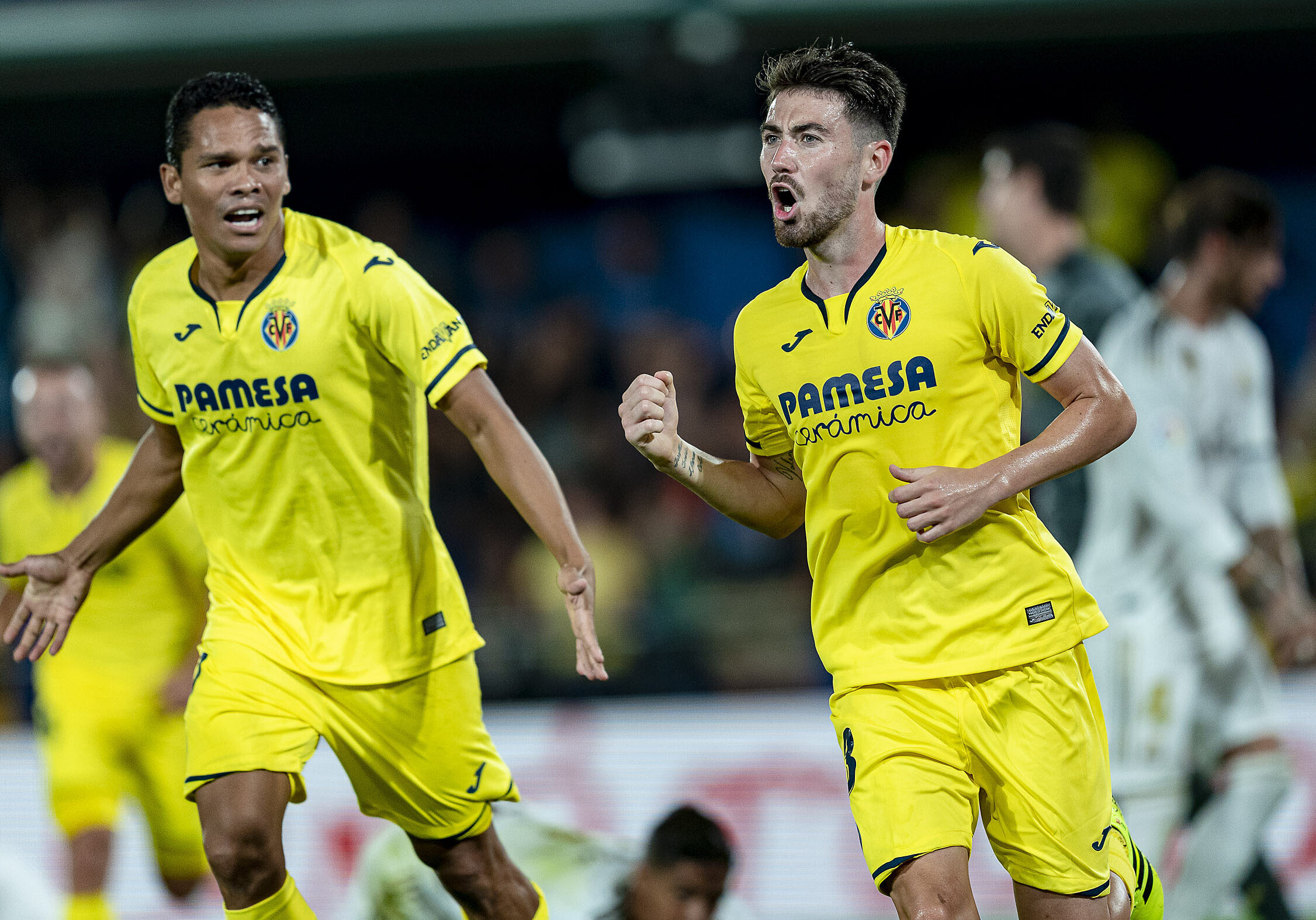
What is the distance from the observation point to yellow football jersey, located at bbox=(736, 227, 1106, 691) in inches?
142

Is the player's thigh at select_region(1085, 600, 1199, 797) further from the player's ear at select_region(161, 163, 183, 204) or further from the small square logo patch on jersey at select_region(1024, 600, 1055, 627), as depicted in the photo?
the player's ear at select_region(161, 163, 183, 204)

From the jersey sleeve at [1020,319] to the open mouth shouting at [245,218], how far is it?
181 centimetres

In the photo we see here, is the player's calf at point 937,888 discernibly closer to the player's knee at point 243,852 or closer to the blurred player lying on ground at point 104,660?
the player's knee at point 243,852

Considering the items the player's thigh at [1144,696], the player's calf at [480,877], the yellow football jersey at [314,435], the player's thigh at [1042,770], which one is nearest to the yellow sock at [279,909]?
the player's calf at [480,877]

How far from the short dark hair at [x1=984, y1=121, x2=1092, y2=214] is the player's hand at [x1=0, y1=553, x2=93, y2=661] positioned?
12.4 feet

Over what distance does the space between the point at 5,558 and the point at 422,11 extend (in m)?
6.13

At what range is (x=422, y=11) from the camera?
446 inches

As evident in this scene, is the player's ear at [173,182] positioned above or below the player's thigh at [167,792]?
above

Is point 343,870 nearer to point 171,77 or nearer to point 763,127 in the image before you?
point 763,127

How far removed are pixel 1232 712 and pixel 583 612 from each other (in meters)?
3.77

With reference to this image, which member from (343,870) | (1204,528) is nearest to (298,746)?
(343,870)

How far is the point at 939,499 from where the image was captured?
11.2 ft

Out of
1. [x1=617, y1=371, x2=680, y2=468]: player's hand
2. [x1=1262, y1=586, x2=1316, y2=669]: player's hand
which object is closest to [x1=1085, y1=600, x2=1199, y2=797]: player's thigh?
[x1=1262, y1=586, x2=1316, y2=669]: player's hand

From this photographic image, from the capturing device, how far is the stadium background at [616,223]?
23.3ft
